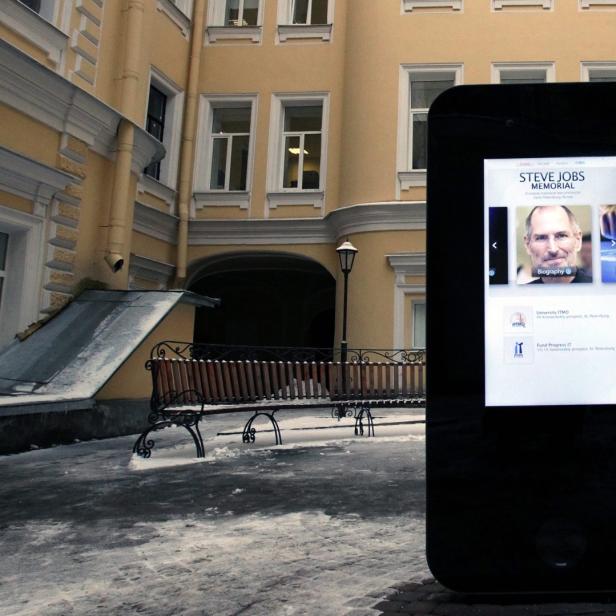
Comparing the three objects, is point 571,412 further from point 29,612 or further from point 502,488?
point 29,612

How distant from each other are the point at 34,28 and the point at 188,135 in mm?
5395

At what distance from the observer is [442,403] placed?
2.69ft

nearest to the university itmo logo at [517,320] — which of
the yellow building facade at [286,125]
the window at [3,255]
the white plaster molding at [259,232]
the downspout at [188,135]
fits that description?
the window at [3,255]

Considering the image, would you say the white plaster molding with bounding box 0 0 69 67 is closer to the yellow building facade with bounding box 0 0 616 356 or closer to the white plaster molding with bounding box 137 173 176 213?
the yellow building facade with bounding box 0 0 616 356

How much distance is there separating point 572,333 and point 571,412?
122mm

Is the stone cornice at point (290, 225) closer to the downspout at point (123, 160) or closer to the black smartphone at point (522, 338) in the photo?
the downspout at point (123, 160)

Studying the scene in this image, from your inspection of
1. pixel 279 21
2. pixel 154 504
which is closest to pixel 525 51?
pixel 279 21

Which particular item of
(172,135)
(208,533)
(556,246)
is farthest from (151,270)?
(556,246)

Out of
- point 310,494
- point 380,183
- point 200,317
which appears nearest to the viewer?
point 310,494

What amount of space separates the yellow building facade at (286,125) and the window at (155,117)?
0.04 meters

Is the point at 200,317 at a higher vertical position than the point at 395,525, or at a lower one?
higher

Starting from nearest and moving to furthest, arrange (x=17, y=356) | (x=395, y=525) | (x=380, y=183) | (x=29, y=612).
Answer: (x=29, y=612) → (x=395, y=525) → (x=17, y=356) → (x=380, y=183)

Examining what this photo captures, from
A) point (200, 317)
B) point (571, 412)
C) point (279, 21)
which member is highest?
point (279, 21)

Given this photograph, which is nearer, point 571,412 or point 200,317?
point 571,412
